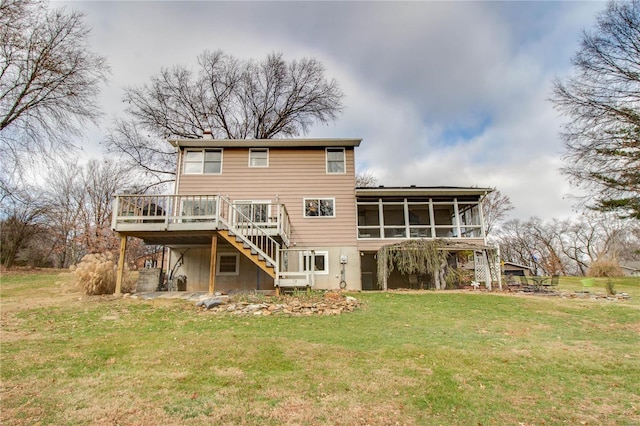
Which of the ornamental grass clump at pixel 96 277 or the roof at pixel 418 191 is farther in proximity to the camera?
the roof at pixel 418 191

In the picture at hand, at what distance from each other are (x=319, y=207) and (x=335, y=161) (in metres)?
2.27

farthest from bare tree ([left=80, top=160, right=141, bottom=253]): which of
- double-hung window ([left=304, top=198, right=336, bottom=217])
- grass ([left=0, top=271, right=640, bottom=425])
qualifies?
grass ([left=0, top=271, right=640, bottom=425])

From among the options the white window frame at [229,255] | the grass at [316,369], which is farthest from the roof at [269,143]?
the grass at [316,369]

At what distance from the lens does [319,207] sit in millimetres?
13938

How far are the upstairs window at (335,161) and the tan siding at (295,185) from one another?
227 mm

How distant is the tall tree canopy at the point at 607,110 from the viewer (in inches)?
559

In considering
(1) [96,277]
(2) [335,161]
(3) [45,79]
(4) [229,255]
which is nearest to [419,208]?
(2) [335,161]

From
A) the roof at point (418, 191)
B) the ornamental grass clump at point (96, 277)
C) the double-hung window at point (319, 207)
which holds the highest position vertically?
the roof at point (418, 191)

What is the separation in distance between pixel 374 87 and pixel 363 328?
12049 millimetres

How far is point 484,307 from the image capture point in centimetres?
883

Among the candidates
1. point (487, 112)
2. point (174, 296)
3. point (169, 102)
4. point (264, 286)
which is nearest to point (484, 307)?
point (264, 286)

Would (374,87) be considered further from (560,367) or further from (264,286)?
(560,367)

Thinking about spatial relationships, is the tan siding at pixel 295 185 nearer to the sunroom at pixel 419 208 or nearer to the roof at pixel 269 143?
the roof at pixel 269 143

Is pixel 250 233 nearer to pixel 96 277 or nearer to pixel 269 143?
pixel 269 143
